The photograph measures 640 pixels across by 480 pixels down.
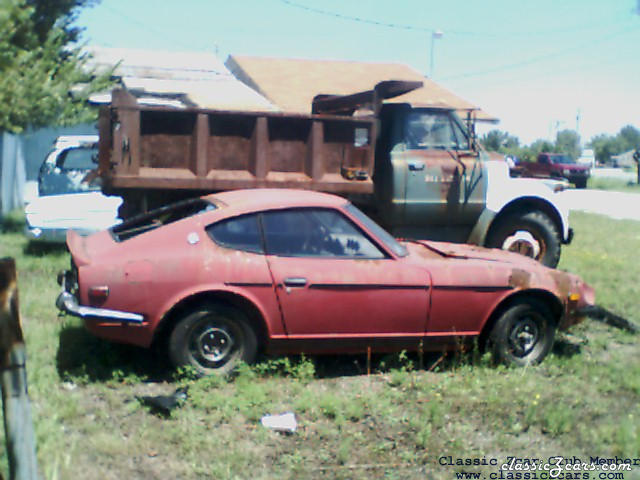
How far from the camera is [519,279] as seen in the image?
5254mm

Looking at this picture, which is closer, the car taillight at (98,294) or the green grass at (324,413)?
the green grass at (324,413)

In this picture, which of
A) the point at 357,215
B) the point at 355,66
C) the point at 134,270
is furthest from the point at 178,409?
the point at 355,66

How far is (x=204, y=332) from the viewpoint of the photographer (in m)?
4.83

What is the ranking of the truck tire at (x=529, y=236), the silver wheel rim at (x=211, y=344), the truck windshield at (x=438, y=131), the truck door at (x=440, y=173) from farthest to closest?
the truck tire at (x=529, y=236) → the truck windshield at (x=438, y=131) → the truck door at (x=440, y=173) → the silver wheel rim at (x=211, y=344)

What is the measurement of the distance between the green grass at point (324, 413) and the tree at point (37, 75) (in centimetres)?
479

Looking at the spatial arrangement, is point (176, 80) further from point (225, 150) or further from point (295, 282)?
point (295, 282)

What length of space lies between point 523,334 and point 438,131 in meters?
3.26

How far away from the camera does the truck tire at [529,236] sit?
27.0 feet

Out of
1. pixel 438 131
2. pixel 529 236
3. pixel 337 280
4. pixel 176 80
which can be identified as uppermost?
pixel 176 80

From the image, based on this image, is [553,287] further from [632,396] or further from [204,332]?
[204,332]

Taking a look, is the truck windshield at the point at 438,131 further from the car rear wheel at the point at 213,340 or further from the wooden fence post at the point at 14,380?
the wooden fence post at the point at 14,380

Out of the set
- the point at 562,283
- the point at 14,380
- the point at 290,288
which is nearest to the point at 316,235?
the point at 290,288

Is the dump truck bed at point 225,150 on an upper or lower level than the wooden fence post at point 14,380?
upper

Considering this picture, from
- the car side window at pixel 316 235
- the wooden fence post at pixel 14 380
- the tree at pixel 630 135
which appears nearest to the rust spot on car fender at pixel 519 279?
the car side window at pixel 316 235
